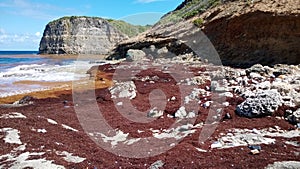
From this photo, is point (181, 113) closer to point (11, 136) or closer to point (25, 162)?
point (11, 136)

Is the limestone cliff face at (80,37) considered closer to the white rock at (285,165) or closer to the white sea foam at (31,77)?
the white sea foam at (31,77)

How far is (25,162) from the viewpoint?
22.7ft

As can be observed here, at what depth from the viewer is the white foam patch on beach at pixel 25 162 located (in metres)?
6.69

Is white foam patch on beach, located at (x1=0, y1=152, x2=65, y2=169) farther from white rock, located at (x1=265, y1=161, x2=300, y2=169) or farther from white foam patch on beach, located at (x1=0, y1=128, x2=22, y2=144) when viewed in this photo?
white rock, located at (x1=265, y1=161, x2=300, y2=169)

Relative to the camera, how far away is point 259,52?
27.2 m

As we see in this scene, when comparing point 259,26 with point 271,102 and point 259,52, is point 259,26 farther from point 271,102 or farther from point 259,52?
point 271,102

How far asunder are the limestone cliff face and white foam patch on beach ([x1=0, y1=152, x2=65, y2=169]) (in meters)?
127

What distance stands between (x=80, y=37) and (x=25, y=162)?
13316cm

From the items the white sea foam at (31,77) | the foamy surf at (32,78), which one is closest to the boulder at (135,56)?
the foamy surf at (32,78)

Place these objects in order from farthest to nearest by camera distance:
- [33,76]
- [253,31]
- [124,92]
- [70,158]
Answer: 1. [33,76]
2. [253,31]
3. [124,92]
4. [70,158]

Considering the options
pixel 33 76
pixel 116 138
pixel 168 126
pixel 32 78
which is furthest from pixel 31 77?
pixel 168 126

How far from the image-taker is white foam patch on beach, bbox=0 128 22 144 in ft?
27.3

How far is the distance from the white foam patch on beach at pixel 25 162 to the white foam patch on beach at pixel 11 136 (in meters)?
0.96

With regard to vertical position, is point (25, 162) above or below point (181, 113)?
below
